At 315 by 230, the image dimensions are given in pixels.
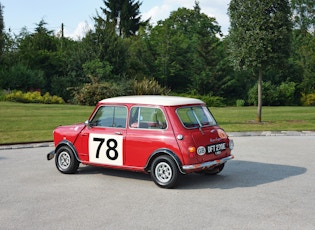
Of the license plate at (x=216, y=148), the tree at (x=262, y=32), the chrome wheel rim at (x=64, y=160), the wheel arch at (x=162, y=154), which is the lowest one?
the chrome wheel rim at (x=64, y=160)

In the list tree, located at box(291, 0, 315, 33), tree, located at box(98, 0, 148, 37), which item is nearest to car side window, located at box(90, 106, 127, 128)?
tree, located at box(98, 0, 148, 37)

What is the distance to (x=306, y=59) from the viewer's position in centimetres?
4659

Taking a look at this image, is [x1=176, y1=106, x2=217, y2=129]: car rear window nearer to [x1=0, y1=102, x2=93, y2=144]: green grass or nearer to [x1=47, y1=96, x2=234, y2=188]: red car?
[x1=47, y1=96, x2=234, y2=188]: red car

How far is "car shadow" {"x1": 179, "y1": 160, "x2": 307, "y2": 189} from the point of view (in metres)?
8.31

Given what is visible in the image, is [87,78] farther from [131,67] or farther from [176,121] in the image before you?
[176,121]

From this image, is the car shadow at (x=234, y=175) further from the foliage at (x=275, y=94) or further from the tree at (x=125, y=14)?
the tree at (x=125, y=14)

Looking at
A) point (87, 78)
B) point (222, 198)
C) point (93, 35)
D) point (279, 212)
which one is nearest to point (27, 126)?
point (222, 198)

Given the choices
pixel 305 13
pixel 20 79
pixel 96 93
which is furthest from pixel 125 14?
pixel 96 93

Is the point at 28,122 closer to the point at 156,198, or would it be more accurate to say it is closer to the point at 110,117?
the point at 110,117

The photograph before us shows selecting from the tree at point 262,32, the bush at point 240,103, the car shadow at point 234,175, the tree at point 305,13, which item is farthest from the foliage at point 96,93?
the tree at point 305,13

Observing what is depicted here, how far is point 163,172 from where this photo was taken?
8.06m

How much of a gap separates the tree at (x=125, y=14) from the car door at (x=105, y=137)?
54.5 meters

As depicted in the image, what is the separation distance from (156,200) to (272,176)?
10.2ft

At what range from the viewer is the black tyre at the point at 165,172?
786 centimetres
